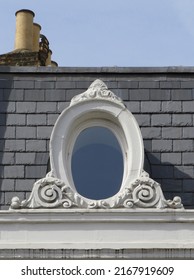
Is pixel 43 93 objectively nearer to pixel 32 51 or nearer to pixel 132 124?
pixel 132 124

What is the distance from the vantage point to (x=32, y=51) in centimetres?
2797

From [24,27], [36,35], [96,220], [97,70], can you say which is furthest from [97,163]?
[36,35]

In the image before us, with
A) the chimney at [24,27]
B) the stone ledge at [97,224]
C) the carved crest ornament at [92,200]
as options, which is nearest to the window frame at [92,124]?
the carved crest ornament at [92,200]

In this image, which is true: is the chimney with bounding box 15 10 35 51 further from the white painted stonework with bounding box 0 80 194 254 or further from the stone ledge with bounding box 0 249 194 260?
the stone ledge with bounding box 0 249 194 260

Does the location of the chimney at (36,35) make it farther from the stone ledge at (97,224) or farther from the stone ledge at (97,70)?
the stone ledge at (97,224)

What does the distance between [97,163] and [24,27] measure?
8358 mm

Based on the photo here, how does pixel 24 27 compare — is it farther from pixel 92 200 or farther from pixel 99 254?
pixel 99 254

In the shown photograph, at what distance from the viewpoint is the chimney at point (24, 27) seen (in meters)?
29.2

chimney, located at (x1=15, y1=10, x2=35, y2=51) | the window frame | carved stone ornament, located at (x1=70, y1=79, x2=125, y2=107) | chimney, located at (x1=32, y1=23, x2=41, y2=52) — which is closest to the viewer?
the window frame

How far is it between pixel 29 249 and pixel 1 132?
2694 mm

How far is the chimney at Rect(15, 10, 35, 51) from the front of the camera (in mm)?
29203

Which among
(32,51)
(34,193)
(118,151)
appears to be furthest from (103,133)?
(32,51)

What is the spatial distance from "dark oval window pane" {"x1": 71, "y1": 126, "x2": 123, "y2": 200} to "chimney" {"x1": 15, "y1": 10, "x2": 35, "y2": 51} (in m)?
7.64

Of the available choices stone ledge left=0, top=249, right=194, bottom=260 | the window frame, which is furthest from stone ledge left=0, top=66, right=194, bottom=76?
stone ledge left=0, top=249, right=194, bottom=260
